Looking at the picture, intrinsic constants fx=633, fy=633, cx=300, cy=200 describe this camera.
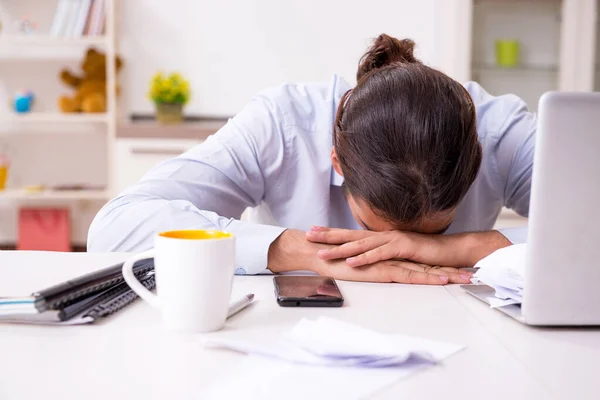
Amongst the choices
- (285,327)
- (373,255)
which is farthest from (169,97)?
(285,327)

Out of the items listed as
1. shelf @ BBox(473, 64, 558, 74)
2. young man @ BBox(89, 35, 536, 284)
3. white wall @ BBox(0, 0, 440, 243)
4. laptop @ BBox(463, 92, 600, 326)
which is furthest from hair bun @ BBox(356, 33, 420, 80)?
white wall @ BBox(0, 0, 440, 243)

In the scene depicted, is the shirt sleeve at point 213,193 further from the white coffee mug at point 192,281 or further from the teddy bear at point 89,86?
the teddy bear at point 89,86

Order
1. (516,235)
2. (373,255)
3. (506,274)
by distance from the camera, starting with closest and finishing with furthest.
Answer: (506,274), (373,255), (516,235)

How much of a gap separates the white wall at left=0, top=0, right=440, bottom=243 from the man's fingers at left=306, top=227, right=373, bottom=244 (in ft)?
8.57

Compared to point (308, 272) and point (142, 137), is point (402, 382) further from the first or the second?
point (142, 137)

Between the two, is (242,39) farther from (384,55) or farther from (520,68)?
(384,55)

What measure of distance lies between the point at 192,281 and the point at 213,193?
663mm

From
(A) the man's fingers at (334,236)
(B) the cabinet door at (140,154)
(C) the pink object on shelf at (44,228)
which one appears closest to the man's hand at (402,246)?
(A) the man's fingers at (334,236)

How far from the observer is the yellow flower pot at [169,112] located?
3205 mm

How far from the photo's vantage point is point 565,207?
2.05 ft

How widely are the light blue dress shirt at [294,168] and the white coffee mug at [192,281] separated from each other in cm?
53

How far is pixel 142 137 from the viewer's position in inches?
121

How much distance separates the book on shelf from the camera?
3.26 meters

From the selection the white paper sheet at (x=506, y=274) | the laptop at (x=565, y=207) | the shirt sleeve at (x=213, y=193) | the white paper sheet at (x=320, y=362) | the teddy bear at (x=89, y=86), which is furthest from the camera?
the teddy bear at (x=89, y=86)
